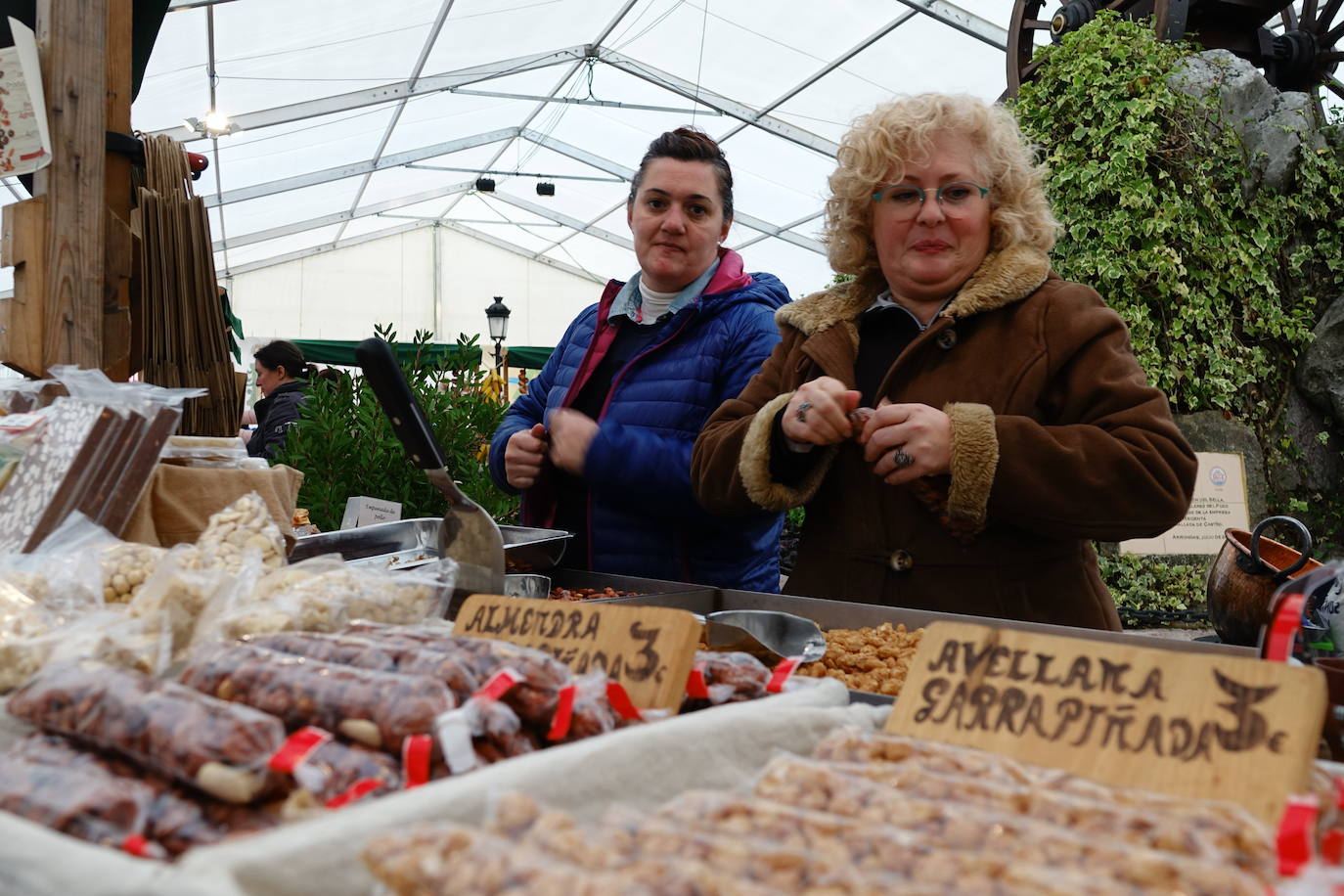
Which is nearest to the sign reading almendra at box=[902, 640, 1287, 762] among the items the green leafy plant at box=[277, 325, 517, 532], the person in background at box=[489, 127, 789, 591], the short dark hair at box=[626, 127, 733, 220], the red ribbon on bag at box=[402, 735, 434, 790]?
the red ribbon on bag at box=[402, 735, 434, 790]

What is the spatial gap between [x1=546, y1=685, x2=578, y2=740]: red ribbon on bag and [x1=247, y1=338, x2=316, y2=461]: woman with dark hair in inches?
129

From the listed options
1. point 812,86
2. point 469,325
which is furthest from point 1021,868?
point 469,325

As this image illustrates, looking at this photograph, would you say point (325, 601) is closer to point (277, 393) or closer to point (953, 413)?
point (953, 413)

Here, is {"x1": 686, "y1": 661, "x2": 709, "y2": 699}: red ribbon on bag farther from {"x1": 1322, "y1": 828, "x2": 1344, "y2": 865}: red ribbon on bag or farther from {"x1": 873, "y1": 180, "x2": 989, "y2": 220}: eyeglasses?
{"x1": 873, "y1": 180, "x2": 989, "y2": 220}: eyeglasses

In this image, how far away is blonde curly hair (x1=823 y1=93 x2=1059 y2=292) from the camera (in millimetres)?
1909

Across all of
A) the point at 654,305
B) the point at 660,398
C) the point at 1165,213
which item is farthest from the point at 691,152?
the point at 1165,213

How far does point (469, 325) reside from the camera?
69.2 feet

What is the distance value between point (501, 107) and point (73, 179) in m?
11.4

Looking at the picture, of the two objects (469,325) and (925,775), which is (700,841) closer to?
(925,775)

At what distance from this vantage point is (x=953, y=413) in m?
1.67

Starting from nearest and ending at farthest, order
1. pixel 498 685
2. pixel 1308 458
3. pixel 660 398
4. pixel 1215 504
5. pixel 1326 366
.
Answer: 1. pixel 498 685
2. pixel 660 398
3. pixel 1215 504
4. pixel 1326 366
5. pixel 1308 458

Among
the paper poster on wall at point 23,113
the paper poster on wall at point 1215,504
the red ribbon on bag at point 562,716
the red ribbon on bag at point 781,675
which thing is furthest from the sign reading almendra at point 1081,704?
the paper poster on wall at point 1215,504

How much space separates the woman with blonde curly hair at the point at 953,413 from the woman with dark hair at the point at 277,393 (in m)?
2.54

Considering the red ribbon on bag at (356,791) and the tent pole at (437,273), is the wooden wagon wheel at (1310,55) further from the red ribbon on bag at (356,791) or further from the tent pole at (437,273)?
the tent pole at (437,273)
